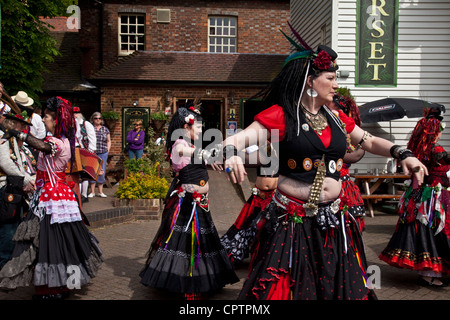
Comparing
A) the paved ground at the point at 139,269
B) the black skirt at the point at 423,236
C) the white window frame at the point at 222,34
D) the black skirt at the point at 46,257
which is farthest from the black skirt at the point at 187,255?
the white window frame at the point at 222,34

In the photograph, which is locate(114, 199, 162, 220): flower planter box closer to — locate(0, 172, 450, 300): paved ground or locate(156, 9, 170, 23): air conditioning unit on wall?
locate(0, 172, 450, 300): paved ground

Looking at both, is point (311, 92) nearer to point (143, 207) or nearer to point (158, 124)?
point (143, 207)

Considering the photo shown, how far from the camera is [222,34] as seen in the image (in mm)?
19812

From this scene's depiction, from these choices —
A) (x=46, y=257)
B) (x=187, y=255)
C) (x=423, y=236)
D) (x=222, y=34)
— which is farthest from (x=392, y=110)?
(x=222, y=34)

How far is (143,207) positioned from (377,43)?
785 centimetres

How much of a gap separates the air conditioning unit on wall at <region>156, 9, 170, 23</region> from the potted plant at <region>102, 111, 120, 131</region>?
5370 millimetres

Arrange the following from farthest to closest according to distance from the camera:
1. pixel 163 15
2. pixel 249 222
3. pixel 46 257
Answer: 1. pixel 163 15
2. pixel 249 222
3. pixel 46 257

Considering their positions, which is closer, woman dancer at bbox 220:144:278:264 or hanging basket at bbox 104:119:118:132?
woman dancer at bbox 220:144:278:264

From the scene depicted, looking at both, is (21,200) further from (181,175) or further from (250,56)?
(250,56)

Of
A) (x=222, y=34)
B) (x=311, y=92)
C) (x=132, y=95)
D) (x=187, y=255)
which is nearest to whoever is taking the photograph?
(x=311, y=92)

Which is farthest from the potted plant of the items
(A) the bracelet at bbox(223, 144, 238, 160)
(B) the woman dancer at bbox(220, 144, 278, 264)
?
(A) the bracelet at bbox(223, 144, 238, 160)

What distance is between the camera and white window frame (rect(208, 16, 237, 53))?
1967 cm

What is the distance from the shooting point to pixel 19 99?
748 centimetres

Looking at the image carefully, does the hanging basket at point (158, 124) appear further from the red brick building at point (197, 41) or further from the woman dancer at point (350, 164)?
the woman dancer at point (350, 164)
